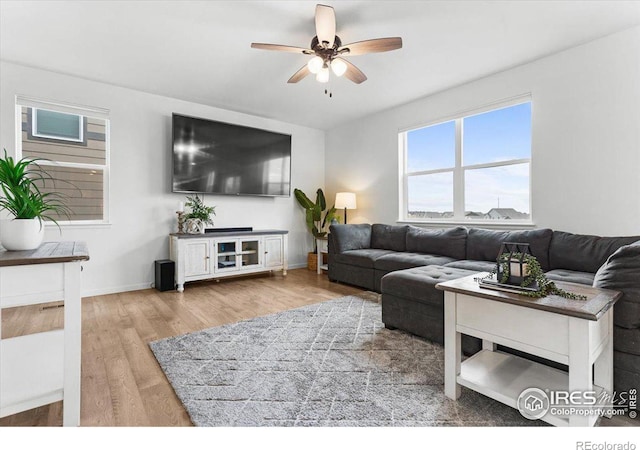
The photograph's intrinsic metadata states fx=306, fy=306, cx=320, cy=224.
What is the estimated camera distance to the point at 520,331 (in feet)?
4.47

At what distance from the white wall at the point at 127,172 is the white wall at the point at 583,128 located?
11.8 feet

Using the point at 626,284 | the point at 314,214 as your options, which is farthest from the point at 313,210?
the point at 626,284

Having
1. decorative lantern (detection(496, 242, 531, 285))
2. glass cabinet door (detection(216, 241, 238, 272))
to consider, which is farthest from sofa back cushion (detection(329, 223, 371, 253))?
decorative lantern (detection(496, 242, 531, 285))

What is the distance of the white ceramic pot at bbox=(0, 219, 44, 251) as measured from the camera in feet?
4.76

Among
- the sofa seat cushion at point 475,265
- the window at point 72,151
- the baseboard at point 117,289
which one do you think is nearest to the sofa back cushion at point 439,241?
the sofa seat cushion at point 475,265

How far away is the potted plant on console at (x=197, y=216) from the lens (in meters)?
4.09

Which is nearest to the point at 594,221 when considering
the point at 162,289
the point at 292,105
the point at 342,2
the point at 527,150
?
the point at 527,150

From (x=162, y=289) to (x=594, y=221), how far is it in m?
4.70

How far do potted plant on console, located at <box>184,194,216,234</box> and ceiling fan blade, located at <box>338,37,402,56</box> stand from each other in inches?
107

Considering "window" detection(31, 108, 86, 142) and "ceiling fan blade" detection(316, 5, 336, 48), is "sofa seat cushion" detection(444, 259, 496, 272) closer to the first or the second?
"ceiling fan blade" detection(316, 5, 336, 48)

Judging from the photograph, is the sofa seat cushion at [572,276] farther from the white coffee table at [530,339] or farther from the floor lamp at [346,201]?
the floor lamp at [346,201]
